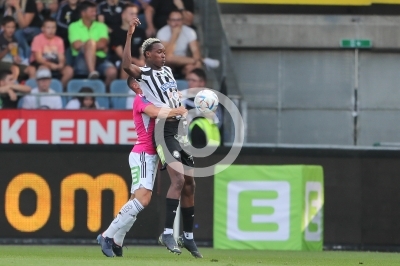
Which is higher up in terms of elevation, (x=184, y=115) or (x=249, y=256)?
(x=184, y=115)

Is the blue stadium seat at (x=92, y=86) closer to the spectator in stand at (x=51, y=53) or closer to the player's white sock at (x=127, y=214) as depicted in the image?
the spectator in stand at (x=51, y=53)

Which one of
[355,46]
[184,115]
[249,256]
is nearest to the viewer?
[184,115]

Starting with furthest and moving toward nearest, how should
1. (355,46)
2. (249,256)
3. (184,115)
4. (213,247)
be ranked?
(355,46)
(213,247)
(249,256)
(184,115)

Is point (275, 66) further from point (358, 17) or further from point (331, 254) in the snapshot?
point (331, 254)

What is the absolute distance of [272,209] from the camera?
1345 cm

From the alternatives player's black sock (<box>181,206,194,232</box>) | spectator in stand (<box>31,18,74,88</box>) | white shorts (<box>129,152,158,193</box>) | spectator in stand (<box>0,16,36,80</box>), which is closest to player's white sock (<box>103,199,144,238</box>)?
white shorts (<box>129,152,158,193</box>)

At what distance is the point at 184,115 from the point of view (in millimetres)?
10484

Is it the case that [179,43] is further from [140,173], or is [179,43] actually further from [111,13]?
[140,173]

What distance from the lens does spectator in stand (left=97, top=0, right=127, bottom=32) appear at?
1741 cm

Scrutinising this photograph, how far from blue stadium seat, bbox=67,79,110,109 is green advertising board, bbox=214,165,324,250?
10.7ft

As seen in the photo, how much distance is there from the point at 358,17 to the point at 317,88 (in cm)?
159

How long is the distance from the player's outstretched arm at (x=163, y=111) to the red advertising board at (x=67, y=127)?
5.07 meters

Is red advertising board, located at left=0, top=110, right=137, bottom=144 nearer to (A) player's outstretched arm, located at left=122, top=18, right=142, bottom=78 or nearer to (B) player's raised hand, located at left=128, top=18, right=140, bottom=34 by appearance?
(A) player's outstretched arm, located at left=122, top=18, right=142, bottom=78

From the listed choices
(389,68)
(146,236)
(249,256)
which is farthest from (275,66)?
(249,256)
